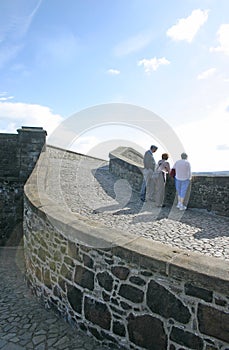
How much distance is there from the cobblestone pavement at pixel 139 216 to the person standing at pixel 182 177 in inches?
13.8

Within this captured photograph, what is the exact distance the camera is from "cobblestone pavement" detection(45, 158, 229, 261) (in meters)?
5.20

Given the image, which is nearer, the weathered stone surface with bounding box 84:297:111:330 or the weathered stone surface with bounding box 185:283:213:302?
the weathered stone surface with bounding box 185:283:213:302

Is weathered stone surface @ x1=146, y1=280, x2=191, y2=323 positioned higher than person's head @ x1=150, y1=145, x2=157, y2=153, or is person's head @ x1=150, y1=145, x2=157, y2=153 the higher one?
person's head @ x1=150, y1=145, x2=157, y2=153

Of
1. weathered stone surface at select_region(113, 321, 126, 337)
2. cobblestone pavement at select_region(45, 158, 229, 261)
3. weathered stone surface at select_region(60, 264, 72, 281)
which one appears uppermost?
cobblestone pavement at select_region(45, 158, 229, 261)

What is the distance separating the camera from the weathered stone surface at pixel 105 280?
3.54m

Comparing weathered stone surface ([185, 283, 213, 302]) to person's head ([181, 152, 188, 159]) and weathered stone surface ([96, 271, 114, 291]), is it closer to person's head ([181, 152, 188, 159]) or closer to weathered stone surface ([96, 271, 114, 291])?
weathered stone surface ([96, 271, 114, 291])

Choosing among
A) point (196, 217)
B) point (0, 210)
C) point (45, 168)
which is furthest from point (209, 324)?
point (0, 210)

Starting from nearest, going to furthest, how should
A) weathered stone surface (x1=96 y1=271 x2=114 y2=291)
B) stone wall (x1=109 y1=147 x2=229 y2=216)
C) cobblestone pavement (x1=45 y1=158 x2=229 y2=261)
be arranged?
weathered stone surface (x1=96 y1=271 x2=114 y2=291) → cobblestone pavement (x1=45 y1=158 x2=229 y2=261) → stone wall (x1=109 y1=147 x2=229 y2=216)

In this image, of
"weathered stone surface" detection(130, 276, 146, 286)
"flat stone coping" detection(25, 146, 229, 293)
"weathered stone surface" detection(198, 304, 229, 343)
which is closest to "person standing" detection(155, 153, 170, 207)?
"flat stone coping" detection(25, 146, 229, 293)

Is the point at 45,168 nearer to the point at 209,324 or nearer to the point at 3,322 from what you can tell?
the point at 3,322

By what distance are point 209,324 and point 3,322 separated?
11.9ft

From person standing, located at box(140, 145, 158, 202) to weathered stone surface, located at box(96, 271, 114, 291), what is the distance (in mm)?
5305

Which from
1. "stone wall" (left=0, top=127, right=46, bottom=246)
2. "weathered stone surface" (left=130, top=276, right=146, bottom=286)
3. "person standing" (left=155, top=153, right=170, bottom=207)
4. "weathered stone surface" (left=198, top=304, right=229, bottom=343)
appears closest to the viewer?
"weathered stone surface" (left=198, top=304, right=229, bottom=343)

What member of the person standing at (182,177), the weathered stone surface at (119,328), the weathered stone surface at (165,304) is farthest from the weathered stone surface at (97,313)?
the person standing at (182,177)
